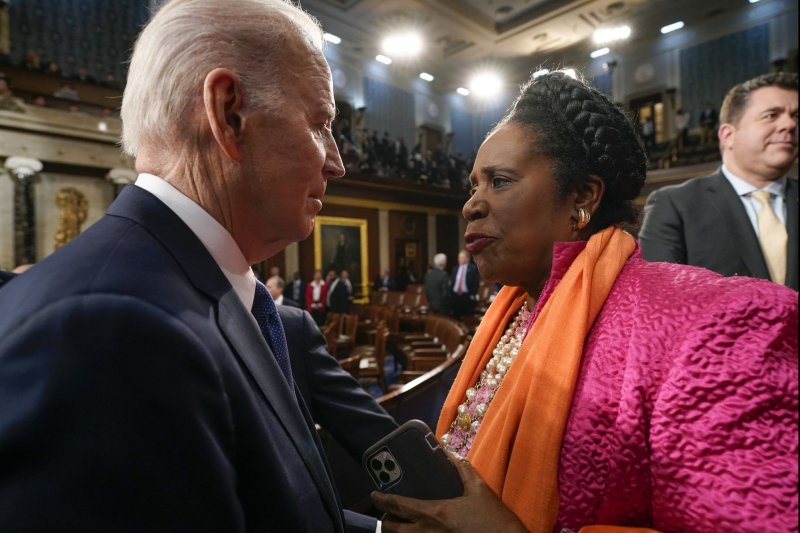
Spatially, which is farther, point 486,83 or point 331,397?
A: point 486,83

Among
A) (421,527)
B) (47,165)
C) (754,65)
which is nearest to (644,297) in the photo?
(421,527)

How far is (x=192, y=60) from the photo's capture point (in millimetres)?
798

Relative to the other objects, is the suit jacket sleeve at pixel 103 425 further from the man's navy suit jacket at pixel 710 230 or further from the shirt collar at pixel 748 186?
the shirt collar at pixel 748 186

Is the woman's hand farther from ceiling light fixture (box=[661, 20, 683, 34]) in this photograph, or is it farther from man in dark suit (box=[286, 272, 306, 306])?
ceiling light fixture (box=[661, 20, 683, 34])

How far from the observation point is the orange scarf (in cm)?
87

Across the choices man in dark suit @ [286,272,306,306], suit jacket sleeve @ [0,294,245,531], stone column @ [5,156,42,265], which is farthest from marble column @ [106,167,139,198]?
suit jacket sleeve @ [0,294,245,531]

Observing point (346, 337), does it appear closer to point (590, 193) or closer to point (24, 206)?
point (590, 193)

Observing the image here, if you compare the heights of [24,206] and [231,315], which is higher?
[24,206]

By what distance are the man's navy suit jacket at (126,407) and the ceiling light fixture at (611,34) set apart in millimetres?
14516

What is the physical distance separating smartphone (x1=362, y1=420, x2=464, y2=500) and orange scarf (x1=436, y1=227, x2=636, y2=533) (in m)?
0.12

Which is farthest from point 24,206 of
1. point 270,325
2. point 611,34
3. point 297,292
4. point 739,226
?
point 611,34

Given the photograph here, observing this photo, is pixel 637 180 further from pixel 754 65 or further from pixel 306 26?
pixel 754 65

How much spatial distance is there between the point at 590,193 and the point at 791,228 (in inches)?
59.1

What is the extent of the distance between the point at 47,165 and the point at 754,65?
57.1ft
